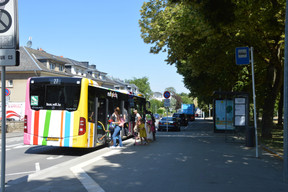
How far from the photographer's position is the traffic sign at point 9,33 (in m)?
4.68

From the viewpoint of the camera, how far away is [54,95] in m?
11.3

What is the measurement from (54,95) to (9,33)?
674 cm

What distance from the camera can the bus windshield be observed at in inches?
437

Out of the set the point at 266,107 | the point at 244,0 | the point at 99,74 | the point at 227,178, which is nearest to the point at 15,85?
the point at 99,74

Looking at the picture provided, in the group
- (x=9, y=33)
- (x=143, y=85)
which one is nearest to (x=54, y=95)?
(x=9, y=33)

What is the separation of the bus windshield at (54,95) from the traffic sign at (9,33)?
641 cm

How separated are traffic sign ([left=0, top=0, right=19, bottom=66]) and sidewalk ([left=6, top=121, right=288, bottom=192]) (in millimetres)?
2555

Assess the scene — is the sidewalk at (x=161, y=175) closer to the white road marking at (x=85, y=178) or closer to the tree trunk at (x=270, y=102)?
the white road marking at (x=85, y=178)

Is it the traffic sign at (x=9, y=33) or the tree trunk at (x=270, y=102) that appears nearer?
the traffic sign at (x=9, y=33)

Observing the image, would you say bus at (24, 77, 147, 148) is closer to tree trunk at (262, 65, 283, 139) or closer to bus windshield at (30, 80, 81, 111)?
bus windshield at (30, 80, 81, 111)

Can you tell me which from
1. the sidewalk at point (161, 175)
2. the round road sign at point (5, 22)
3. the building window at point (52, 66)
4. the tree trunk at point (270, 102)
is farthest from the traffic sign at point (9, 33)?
the building window at point (52, 66)

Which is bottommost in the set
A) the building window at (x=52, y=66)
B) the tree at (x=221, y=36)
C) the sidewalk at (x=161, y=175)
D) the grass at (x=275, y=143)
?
the grass at (x=275, y=143)

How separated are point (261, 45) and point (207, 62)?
136 inches

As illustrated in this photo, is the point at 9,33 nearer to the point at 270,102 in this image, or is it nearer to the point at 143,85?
the point at 270,102
